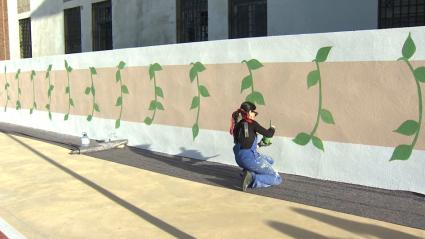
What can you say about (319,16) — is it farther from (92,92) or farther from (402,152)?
(92,92)

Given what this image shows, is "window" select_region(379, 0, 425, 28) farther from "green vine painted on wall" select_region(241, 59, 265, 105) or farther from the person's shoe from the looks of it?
the person's shoe

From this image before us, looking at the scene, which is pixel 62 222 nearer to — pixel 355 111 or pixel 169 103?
pixel 355 111

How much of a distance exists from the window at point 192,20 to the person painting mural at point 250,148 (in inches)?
371

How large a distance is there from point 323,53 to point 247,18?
7491mm

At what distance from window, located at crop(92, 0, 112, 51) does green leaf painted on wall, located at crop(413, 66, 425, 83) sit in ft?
54.0

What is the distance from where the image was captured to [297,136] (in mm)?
8672

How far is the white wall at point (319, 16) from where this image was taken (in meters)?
12.1

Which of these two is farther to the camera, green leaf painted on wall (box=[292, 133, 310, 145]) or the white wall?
the white wall

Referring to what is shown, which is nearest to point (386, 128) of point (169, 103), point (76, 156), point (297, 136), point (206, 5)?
point (297, 136)

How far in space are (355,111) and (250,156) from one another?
5.76ft

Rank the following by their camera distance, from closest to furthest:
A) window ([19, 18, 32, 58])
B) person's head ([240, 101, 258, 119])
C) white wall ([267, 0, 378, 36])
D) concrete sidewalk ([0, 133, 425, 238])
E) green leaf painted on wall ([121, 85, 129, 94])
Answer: concrete sidewalk ([0, 133, 425, 238]) → person's head ([240, 101, 258, 119]) → white wall ([267, 0, 378, 36]) → green leaf painted on wall ([121, 85, 129, 94]) → window ([19, 18, 32, 58])

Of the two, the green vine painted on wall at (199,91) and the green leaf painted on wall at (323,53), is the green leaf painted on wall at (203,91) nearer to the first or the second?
the green vine painted on wall at (199,91)

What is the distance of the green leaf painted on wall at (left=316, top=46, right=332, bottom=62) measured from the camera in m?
8.14

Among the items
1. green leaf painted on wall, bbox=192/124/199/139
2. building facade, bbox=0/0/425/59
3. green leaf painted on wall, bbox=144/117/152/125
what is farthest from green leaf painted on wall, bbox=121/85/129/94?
building facade, bbox=0/0/425/59
